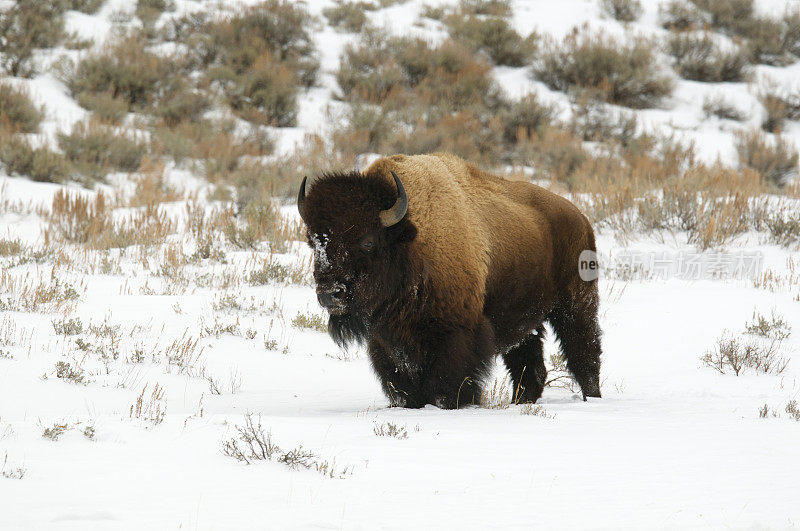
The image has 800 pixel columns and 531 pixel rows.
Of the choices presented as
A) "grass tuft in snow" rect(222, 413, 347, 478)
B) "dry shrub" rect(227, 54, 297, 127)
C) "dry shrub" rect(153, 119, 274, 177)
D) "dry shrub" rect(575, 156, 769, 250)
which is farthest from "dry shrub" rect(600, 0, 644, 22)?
"grass tuft in snow" rect(222, 413, 347, 478)

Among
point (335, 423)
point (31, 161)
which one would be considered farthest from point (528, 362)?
point (31, 161)

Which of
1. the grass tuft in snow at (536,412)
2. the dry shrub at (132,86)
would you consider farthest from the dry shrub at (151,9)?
the grass tuft in snow at (536,412)

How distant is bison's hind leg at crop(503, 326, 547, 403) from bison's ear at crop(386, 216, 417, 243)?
5.35 ft

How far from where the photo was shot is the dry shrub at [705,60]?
18219 millimetres

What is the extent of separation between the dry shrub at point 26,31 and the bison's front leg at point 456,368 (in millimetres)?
13571

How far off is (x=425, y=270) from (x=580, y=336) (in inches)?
68.0

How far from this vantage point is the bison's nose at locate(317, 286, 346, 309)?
13.1ft

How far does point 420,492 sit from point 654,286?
7.27 m

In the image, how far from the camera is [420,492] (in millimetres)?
2436

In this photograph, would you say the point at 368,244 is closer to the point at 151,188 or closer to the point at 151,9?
the point at 151,188

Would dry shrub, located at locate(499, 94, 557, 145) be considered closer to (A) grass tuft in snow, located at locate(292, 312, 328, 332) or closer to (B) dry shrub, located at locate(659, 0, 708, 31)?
(B) dry shrub, located at locate(659, 0, 708, 31)

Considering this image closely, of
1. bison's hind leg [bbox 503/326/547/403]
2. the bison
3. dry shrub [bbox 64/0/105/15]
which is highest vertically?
the bison

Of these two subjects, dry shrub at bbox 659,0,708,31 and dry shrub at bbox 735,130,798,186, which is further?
dry shrub at bbox 659,0,708,31

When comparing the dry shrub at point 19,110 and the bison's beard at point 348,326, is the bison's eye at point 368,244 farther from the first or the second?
the dry shrub at point 19,110
